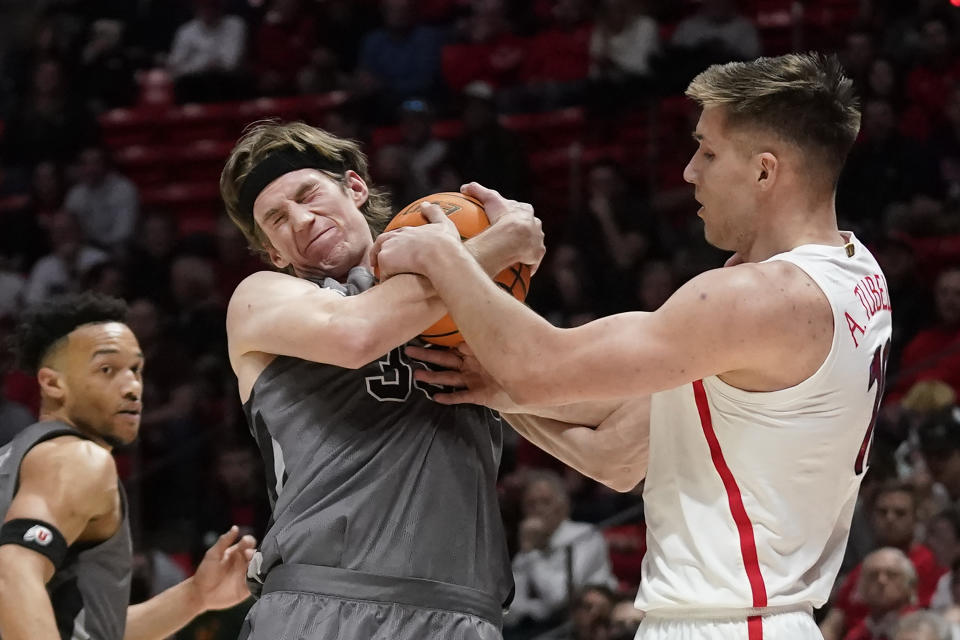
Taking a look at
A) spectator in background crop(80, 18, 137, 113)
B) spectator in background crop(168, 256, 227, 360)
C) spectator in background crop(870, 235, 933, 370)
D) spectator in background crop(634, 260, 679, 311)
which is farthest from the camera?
spectator in background crop(80, 18, 137, 113)

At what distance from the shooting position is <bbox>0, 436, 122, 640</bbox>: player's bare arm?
3.86m

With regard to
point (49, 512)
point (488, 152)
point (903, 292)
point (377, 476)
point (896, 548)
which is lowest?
point (896, 548)

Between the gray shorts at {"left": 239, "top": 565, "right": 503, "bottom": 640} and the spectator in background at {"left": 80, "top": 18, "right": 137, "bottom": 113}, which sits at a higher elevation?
the spectator in background at {"left": 80, "top": 18, "right": 137, "bottom": 113}

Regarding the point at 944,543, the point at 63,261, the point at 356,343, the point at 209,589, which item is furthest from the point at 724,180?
the point at 63,261

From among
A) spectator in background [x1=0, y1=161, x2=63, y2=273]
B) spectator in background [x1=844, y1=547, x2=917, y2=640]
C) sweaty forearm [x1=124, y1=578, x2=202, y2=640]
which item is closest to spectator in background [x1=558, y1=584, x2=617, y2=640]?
spectator in background [x1=844, y1=547, x2=917, y2=640]

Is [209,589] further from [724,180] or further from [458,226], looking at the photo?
[724,180]

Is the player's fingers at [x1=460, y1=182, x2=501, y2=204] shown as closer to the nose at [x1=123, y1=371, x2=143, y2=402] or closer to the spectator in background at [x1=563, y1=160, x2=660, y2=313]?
the nose at [x1=123, y1=371, x2=143, y2=402]

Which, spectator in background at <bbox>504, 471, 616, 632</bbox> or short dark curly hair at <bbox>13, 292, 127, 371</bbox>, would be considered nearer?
short dark curly hair at <bbox>13, 292, 127, 371</bbox>

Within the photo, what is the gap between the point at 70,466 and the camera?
417 cm

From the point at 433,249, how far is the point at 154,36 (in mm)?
10720

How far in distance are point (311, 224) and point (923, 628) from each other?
3.58 metres

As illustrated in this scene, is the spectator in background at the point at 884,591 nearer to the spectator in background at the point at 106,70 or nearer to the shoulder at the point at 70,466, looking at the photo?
the shoulder at the point at 70,466

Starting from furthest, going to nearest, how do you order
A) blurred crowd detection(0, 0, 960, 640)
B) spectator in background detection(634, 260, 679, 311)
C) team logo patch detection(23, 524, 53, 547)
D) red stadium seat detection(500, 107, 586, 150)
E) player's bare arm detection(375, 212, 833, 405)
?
red stadium seat detection(500, 107, 586, 150), spectator in background detection(634, 260, 679, 311), blurred crowd detection(0, 0, 960, 640), team logo patch detection(23, 524, 53, 547), player's bare arm detection(375, 212, 833, 405)

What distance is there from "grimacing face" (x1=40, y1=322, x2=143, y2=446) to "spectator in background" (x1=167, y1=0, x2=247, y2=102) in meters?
8.07
